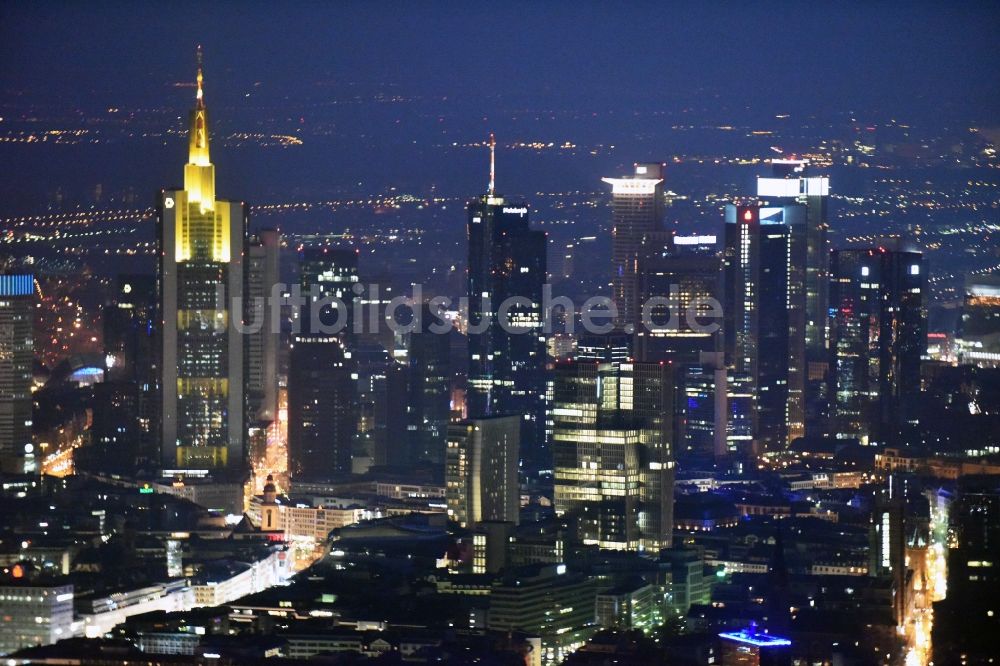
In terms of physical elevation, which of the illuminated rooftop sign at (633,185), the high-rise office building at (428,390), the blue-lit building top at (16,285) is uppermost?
the illuminated rooftop sign at (633,185)

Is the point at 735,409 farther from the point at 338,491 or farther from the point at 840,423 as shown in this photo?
the point at 338,491

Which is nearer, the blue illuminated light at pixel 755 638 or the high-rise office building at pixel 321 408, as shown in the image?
the blue illuminated light at pixel 755 638

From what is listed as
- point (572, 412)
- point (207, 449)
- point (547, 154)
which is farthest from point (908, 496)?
point (207, 449)

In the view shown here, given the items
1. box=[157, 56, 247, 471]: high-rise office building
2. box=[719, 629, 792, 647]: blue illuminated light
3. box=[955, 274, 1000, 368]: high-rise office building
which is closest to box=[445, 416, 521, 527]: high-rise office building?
box=[157, 56, 247, 471]: high-rise office building

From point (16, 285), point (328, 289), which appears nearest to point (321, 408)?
point (328, 289)

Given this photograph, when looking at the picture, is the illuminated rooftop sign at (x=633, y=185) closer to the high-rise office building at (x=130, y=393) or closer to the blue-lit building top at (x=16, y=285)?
the high-rise office building at (x=130, y=393)

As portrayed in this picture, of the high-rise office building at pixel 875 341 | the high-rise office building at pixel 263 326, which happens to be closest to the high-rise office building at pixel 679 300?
the high-rise office building at pixel 875 341

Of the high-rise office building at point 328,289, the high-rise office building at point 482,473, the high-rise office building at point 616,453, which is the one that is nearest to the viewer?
the high-rise office building at point 616,453
